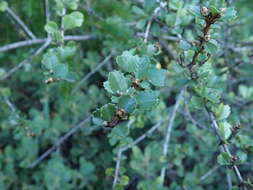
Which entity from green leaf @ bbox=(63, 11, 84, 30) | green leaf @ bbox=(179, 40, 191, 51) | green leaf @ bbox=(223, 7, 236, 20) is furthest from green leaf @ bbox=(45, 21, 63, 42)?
green leaf @ bbox=(223, 7, 236, 20)

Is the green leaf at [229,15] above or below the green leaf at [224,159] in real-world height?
above

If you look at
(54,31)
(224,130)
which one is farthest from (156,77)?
(54,31)

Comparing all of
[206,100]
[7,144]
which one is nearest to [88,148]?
[7,144]

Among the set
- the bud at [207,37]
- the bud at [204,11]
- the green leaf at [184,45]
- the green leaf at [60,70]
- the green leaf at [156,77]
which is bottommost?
the green leaf at [60,70]

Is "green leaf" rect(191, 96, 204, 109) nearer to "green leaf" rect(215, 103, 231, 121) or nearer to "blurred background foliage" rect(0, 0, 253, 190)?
"green leaf" rect(215, 103, 231, 121)

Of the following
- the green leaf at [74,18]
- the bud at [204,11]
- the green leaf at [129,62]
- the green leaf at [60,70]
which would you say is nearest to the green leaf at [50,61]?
the green leaf at [60,70]

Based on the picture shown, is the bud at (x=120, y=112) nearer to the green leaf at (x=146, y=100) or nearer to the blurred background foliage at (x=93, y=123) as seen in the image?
the green leaf at (x=146, y=100)

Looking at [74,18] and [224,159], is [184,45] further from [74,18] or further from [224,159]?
[74,18]
